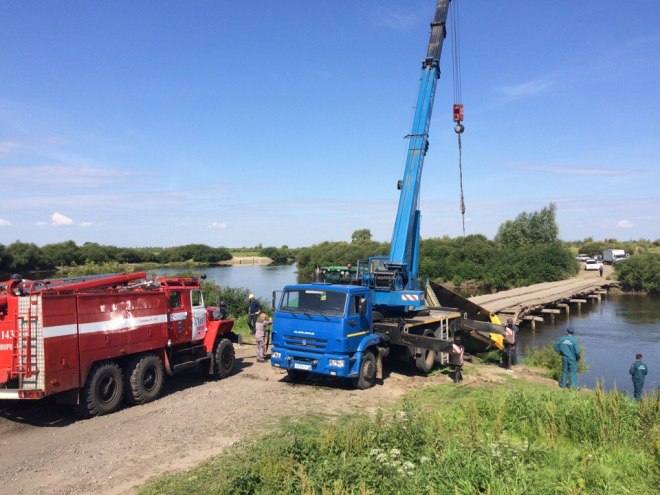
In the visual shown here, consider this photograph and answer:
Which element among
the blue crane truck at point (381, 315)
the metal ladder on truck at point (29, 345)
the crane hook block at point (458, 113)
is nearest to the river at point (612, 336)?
the blue crane truck at point (381, 315)

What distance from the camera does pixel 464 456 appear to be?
233 inches

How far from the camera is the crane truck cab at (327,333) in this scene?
34.7 feet

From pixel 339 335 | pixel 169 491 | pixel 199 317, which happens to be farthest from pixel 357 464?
pixel 199 317

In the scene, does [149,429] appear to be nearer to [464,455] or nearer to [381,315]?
[464,455]

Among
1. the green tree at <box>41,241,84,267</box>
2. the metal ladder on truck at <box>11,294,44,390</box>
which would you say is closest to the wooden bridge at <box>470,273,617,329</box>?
the metal ladder on truck at <box>11,294,44,390</box>

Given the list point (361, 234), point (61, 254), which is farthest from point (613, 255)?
point (61, 254)

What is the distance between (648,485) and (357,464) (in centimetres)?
346

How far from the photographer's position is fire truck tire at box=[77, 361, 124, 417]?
8719mm

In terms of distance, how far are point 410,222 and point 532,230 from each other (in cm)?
6379

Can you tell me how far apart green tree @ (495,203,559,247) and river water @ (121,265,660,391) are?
2755 centimetres

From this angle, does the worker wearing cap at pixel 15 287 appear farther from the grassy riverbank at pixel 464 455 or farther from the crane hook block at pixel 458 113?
the crane hook block at pixel 458 113

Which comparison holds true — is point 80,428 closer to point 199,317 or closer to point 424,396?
point 199,317

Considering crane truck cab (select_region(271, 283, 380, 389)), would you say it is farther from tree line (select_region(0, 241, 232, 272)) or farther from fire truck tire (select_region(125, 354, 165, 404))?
tree line (select_region(0, 241, 232, 272))

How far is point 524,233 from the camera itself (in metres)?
71.7
